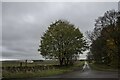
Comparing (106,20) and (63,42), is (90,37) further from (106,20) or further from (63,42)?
(63,42)

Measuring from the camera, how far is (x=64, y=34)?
168ft

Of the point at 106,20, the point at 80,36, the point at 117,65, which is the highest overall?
the point at 106,20

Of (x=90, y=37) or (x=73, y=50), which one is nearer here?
(x=73, y=50)

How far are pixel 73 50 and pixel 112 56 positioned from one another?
9.31m

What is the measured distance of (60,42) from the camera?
168ft

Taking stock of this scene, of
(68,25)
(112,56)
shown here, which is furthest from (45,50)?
(112,56)

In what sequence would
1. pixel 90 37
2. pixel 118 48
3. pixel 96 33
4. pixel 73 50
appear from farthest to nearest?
1. pixel 90 37
2. pixel 96 33
3. pixel 73 50
4. pixel 118 48

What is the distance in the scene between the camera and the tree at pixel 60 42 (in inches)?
2010

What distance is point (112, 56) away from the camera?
5312 centimetres

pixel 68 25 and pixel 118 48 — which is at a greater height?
pixel 68 25

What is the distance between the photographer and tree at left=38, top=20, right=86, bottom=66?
51062 millimetres

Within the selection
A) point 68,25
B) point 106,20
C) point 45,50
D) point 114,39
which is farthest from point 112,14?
point 45,50

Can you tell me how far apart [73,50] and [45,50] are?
20.7 ft

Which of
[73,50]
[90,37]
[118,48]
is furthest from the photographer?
[90,37]
